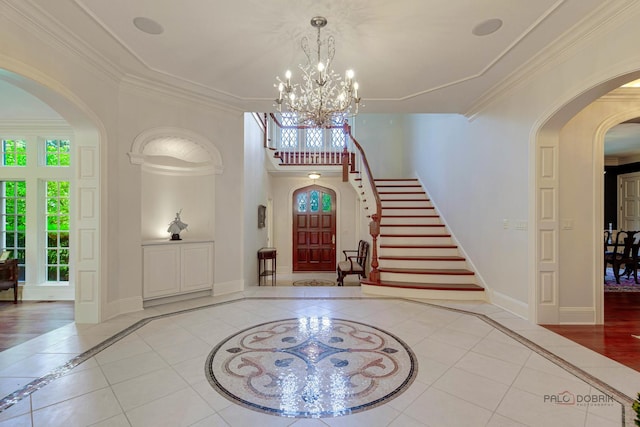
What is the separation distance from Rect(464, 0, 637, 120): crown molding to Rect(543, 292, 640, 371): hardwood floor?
3014 mm

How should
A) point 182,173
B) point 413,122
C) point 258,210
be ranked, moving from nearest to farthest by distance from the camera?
point 182,173
point 258,210
point 413,122

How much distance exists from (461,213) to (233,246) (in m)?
4.21

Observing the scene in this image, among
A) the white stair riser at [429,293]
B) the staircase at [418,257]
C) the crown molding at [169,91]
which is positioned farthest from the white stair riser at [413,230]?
the crown molding at [169,91]

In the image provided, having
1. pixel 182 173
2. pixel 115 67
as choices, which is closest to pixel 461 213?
pixel 182 173

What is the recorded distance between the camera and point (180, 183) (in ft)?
16.1

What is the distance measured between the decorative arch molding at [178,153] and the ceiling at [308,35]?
0.70m

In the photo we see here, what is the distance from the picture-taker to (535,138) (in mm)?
3531

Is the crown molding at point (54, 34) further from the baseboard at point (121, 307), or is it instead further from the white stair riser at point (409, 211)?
the white stair riser at point (409, 211)

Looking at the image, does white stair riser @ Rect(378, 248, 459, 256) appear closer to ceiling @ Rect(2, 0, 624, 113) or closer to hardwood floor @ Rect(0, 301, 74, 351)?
ceiling @ Rect(2, 0, 624, 113)

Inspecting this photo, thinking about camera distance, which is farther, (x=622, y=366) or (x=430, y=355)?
(x=430, y=355)

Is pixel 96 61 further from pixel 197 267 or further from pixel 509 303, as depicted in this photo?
pixel 509 303

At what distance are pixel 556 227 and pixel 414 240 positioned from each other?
8.60 ft

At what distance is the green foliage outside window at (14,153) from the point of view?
5.03 meters

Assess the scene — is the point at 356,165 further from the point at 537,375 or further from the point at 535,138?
the point at 537,375
